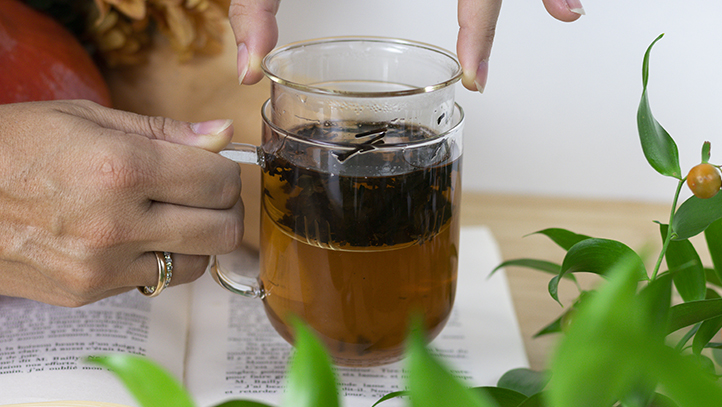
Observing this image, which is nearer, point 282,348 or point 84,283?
point 84,283

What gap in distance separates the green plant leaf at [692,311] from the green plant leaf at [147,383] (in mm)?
270

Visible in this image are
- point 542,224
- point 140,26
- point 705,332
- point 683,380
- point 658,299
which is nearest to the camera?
point 683,380

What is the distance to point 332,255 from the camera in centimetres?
41

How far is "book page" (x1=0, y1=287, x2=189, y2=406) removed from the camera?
469 millimetres

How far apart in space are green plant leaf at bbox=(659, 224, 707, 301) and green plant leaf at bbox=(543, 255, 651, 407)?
0.33m

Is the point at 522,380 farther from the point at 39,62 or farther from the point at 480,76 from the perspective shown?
the point at 39,62

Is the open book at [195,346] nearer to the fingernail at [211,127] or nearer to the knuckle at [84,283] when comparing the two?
the knuckle at [84,283]

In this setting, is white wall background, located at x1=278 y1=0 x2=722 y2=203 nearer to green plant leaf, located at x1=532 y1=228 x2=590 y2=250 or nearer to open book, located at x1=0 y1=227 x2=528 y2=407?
open book, located at x1=0 y1=227 x2=528 y2=407

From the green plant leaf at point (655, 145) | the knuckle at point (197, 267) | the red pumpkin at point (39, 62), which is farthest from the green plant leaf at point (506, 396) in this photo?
the red pumpkin at point (39, 62)

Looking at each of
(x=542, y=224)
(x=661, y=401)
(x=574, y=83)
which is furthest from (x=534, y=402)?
(x=574, y=83)

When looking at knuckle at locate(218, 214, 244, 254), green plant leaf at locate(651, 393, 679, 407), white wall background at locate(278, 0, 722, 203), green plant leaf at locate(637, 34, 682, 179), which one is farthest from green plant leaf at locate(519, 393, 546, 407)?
white wall background at locate(278, 0, 722, 203)

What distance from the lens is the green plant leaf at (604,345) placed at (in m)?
0.11

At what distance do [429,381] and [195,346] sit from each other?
502mm

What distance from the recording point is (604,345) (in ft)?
0.37
